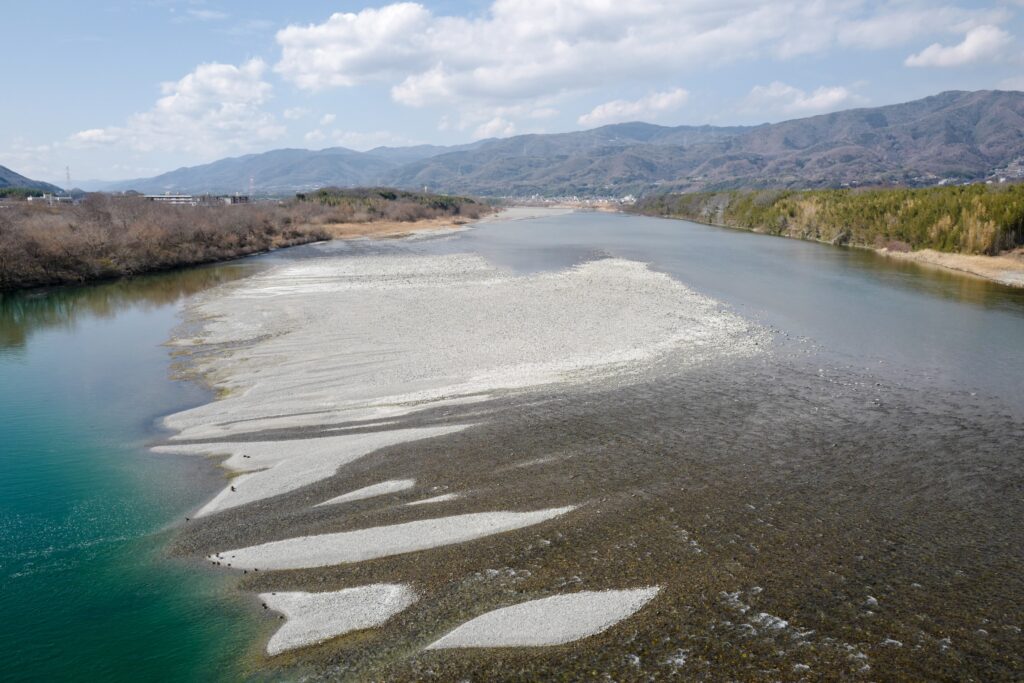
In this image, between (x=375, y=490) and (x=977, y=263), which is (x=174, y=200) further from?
(x=375, y=490)

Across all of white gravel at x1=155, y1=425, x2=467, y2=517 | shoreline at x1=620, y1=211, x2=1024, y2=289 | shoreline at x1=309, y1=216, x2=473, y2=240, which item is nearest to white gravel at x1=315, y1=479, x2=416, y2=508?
white gravel at x1=155, y1=425, x2=467, y2=517

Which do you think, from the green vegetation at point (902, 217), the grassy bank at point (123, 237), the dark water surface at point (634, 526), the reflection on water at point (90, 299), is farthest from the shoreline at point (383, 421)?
the green vegetation at point (902, 217)

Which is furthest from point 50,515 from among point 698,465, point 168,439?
point 698,465

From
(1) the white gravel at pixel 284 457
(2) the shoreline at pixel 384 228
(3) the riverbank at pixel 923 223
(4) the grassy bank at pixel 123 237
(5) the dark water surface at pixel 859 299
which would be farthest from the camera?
(2) the shoreline at pixel 384 228

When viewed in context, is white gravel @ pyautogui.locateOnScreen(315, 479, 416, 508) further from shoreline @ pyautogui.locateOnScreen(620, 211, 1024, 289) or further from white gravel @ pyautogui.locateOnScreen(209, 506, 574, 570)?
shoreline @ pyautogui.locateOnScreen(620, 211, 1024, 289)

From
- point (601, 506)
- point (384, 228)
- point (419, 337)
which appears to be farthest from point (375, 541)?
point (384, 228)

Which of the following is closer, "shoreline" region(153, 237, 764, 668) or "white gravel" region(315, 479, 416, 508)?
"shoreline" region(153, 237, 764, 668)

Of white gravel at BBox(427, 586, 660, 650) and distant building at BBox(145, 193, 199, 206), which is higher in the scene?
distant building at BBox(145, 193, 199, 206)

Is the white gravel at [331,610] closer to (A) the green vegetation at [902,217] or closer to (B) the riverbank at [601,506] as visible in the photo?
(B) the riverbank at [601,506]
